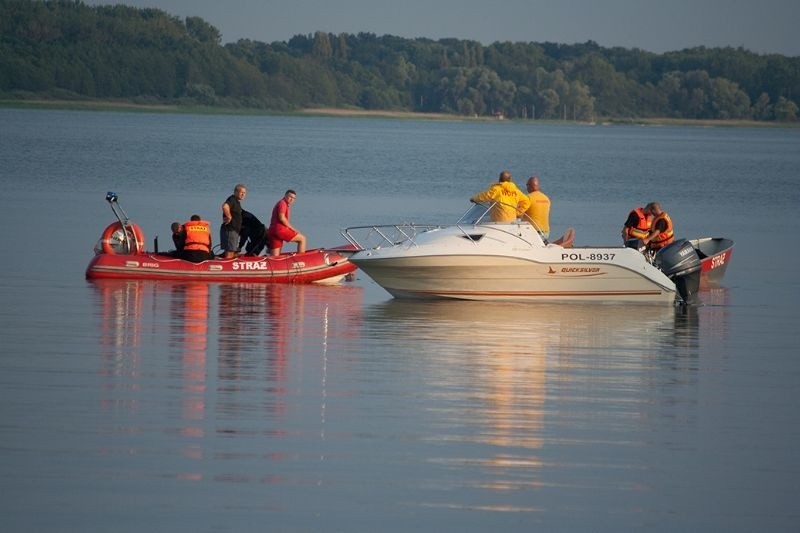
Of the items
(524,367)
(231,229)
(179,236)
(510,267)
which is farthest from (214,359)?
(231,229)

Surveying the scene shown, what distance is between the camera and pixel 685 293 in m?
20.2

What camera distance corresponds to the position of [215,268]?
2042 centimetres

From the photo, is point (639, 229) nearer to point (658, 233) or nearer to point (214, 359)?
point (658, 233)

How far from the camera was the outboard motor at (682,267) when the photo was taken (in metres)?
20.1

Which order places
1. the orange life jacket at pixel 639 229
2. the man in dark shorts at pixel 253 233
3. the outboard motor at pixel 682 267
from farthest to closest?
1. the orange life jacket at pixel 639 229
2. the man in dark shorts at pixel 253 233
3. the outboard motor at pixel 682 267

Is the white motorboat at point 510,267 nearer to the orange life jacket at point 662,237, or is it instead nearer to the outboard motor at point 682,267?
the outboard motor at point 682,267

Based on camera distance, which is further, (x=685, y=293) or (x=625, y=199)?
(x=625, y=199)

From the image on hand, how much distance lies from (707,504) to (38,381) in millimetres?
5864

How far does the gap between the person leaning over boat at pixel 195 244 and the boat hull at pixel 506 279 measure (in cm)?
227

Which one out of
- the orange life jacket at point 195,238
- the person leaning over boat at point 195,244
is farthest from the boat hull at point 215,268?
the orange life jacket at point 195,238

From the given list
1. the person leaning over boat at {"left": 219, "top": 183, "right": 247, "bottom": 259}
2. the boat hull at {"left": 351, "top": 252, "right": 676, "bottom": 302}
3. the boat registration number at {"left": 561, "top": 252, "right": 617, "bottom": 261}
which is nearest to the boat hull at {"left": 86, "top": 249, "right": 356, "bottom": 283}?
the person leaning over boat at {"left": 219, "top": 183, "right": 247, "bottom": 259}

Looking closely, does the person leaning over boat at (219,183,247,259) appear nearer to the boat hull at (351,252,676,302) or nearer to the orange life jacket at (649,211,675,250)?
the boat hull at (351,252,676,302)

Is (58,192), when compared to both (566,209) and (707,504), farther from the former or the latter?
(707,504)

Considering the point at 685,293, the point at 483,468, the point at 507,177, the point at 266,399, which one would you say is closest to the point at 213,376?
the point at 266,399
